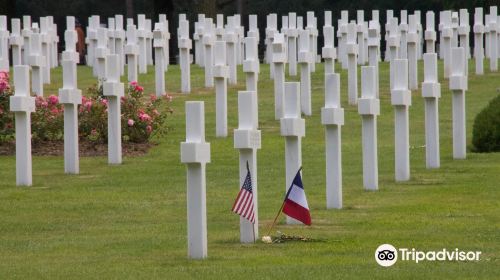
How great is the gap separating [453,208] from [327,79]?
166cm

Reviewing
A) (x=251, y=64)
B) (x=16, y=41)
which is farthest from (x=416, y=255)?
(x=16, y=41)

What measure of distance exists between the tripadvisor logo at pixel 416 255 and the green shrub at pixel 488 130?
786cm

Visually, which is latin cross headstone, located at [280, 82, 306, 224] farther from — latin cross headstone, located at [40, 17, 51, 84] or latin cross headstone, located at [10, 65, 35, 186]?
latin cross headstone, located at [40, 17, 51, 84]

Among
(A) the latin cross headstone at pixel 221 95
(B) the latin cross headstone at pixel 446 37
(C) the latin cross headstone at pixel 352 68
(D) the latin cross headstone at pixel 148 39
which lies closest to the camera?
(A) the latin cross headstone at pixel 221 95

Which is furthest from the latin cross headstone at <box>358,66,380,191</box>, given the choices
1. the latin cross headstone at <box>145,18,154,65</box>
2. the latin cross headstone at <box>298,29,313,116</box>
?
the latin cross headstone at <box>145,18,154,65</box>

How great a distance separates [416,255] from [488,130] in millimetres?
8396

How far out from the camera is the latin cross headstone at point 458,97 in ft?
57.6

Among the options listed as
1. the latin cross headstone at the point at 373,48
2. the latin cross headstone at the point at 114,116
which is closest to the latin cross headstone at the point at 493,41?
the latin cross headstone at the point at 373,48

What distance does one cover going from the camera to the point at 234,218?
1302 cm

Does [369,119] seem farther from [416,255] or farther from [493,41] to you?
[493,41]

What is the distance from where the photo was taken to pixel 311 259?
10.5m

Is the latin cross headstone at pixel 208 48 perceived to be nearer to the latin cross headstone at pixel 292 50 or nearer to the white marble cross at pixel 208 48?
the white marble cross at pixel 208 48

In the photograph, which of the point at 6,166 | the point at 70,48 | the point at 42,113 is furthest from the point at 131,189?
the point at 70,48

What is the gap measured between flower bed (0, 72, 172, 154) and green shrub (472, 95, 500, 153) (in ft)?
14.7
